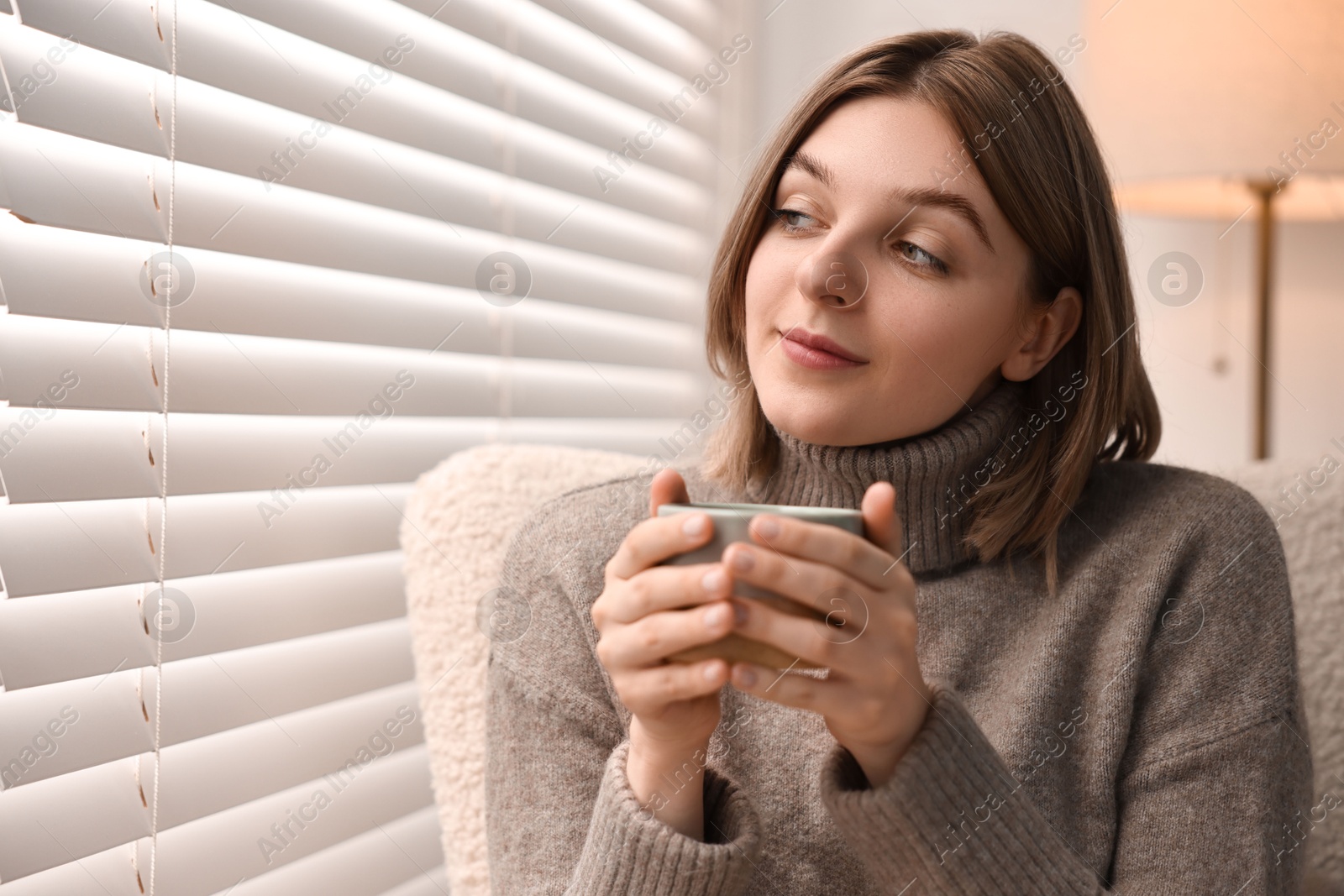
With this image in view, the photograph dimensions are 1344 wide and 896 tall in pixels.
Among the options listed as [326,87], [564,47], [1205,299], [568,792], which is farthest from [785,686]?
[1205,299]

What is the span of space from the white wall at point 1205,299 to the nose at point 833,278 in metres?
1.15

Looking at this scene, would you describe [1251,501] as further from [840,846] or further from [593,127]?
[593,127]

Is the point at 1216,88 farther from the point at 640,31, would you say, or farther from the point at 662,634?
the point at 662,634

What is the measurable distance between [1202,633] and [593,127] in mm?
1113

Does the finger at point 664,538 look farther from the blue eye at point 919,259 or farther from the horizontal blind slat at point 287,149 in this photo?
the horizontal blind slat at point 287,149

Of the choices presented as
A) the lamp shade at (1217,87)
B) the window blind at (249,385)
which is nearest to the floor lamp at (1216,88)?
the lamp shade at (1217,87)

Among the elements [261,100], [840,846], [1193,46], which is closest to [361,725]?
[840,846]

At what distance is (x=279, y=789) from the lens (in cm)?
104

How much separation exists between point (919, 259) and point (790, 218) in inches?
5.8

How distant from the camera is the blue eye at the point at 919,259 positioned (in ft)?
3.18

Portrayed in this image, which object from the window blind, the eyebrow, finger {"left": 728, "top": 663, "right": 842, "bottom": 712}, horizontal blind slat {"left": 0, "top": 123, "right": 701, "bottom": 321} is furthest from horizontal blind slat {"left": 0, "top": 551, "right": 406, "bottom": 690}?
the eyebrow

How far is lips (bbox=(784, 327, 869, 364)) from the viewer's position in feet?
3.08

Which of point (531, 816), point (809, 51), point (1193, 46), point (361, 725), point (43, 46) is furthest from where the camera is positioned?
point (809, 51)

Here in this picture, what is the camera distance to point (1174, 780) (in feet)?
2.99
